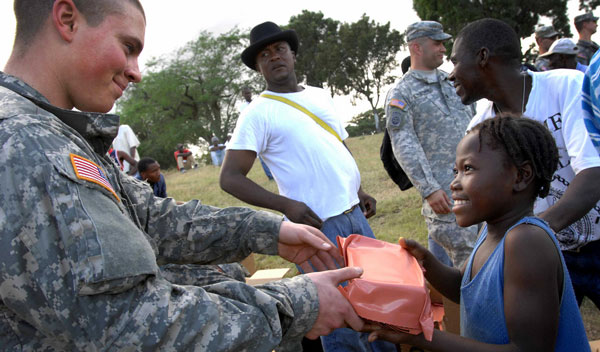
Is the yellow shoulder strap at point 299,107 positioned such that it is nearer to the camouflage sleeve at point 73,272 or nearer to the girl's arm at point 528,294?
the girl's arm at point 528,294

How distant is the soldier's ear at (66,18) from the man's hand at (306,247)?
1.05m

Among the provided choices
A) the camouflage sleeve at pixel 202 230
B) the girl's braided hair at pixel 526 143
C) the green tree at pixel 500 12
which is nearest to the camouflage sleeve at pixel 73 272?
the camouflage sleeve at pixel 202 230

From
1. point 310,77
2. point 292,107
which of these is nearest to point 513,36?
point 292,107

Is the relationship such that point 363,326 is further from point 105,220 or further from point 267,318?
point 105,220

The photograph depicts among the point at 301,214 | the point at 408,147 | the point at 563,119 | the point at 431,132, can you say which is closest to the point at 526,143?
the point at 563,119

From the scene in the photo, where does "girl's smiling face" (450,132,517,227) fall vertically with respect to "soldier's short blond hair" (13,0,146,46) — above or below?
below

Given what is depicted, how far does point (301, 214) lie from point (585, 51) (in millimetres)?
6047

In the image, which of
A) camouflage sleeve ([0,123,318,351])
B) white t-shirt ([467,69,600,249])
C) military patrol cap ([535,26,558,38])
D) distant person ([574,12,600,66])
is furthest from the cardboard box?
military patrol cap ([535,26,558,38])

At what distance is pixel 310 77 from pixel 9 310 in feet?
116

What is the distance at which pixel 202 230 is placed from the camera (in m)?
1.84

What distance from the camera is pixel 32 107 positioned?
3.78ft

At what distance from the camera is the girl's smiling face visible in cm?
160

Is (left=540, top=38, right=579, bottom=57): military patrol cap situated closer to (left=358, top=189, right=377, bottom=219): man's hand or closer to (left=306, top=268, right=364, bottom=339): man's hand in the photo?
(left=358, top=189, right=377, bottom=219): man's hand

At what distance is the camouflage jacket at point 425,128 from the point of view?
10.9ft
